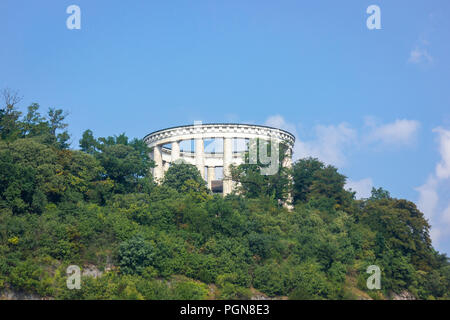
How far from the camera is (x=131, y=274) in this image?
2842 cm

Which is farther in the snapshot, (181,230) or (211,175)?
(211,175)

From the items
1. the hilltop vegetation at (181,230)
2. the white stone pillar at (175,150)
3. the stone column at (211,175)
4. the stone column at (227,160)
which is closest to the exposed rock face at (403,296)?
the hilltop vegetation at (181,230)

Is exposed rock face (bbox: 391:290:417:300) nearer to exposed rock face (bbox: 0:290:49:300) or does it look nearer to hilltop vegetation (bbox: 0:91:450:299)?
hilltop vegetation (bbox: 0:91:450:299)

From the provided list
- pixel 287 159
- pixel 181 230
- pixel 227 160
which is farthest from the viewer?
pixel 227 160

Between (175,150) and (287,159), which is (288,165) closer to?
(287,159)

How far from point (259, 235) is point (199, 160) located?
14.6 m

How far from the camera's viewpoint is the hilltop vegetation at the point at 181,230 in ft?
93.1

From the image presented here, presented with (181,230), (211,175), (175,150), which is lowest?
(181,230)

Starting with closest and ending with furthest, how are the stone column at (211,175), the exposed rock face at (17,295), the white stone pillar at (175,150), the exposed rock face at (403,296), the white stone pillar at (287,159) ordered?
1. the exposed rock face at (17,295)
2. the exposed rock face at (403,296)
3. the white stone pillar at (287,159)
4. the white stone pillar at (175,150)
5. the stone column at (211,175)

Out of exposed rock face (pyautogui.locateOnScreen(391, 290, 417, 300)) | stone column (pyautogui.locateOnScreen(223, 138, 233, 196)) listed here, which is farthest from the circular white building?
exposed rock face (pyautogui.locateOnScreen(391, 290, 417, 300))

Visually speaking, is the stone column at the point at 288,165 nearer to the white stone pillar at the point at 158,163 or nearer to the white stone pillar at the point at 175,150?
the white stone pillar at the point at 175,150

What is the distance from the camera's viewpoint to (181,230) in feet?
108

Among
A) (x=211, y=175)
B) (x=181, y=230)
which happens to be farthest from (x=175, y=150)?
(x=181, y=230)

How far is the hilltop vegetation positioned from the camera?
2839 centimetres
